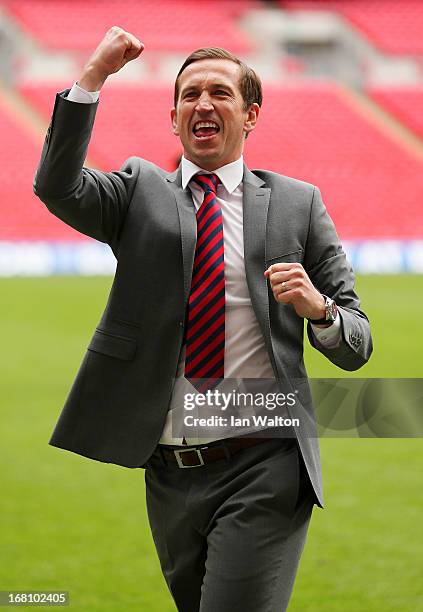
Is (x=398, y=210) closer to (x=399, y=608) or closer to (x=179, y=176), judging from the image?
(x=399, y=608)

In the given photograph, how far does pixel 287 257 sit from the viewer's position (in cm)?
282

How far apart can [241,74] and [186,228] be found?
1.51ft

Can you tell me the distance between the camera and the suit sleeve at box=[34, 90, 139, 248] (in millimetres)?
2611

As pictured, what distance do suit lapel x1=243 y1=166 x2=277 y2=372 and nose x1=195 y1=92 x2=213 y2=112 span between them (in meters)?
A: 0.24

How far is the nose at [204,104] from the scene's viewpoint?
2.82 metres

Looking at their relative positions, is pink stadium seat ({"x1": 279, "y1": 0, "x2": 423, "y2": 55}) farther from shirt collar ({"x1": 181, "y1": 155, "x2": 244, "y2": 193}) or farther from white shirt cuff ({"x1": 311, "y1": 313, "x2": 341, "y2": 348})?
white shirt cuff ({"x1": 311, "y1": 313, "x2": 341, "y2": 348})

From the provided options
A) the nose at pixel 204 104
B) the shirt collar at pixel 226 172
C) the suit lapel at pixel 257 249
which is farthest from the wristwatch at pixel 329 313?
the nose at pixel 204 104

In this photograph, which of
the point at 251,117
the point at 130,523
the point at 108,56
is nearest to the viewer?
the point at 108,56

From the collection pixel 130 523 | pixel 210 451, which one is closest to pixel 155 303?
pixel 210 451

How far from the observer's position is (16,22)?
2647 cm

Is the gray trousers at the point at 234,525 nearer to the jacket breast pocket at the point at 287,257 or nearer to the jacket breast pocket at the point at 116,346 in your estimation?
the jacket breast pocket at the point at 116,346

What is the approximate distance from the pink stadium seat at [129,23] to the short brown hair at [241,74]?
23.6 m

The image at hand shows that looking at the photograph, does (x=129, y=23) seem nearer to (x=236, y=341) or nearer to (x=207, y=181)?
(x=207, y=181)

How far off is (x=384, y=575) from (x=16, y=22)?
2360 cm
